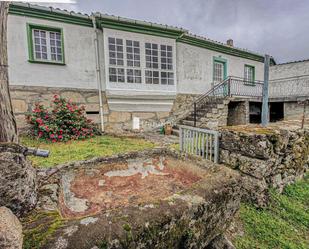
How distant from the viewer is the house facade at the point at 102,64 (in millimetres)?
6043

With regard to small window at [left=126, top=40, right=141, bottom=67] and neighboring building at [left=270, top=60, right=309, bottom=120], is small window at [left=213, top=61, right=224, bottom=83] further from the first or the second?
small window at [left=126, top=40, right=141, bottom=67]

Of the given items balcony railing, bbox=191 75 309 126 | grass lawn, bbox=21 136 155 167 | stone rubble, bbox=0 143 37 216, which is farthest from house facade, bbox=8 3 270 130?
stone rubble, bbox=0 143 37 216

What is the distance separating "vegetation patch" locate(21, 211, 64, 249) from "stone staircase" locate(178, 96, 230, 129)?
7.16 metres

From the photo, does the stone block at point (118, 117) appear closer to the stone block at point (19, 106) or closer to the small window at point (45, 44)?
the small window at point (45, 44)

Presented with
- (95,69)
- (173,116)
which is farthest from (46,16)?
(173,116)

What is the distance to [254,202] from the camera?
8.63ft

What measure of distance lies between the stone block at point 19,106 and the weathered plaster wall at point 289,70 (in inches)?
694

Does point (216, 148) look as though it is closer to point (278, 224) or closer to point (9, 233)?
point (278, 224)

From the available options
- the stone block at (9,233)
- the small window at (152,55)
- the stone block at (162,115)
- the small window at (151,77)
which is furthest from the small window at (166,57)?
the stone block at (9,233)

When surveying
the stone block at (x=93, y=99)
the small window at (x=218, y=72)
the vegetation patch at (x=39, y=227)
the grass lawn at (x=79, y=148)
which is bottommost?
the grass lawn at (x=79, y=148)

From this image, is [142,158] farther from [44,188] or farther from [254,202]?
[254,202]

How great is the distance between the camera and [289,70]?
14.1 m

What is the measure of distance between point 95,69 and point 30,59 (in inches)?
85.7

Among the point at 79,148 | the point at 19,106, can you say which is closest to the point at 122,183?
the point at 79,148
